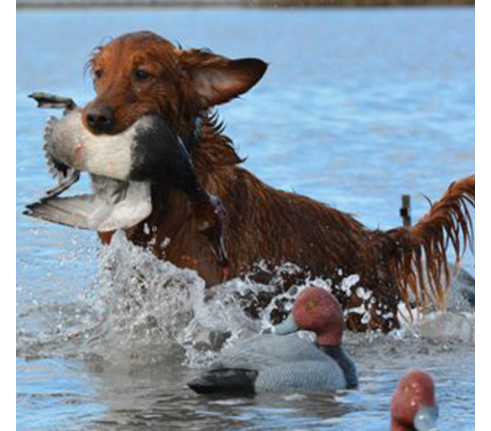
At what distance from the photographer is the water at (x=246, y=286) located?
8.02 meters

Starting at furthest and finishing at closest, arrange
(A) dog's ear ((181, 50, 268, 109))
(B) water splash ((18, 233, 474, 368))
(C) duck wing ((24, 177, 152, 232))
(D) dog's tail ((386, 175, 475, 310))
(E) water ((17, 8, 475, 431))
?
(D) dog's tail ((386, 175, 475, 310)) → (B) water splash ((18, 233, 474, 368)) → (A) dog's ear ((181, 50, 268, 109)) → (C) duck wing ((24, 177, 152, 232)) → (E) water ((17, 8, 475, 431))

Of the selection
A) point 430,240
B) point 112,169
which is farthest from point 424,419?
point 430,240

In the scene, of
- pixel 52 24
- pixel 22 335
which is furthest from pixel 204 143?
pixel 52 24

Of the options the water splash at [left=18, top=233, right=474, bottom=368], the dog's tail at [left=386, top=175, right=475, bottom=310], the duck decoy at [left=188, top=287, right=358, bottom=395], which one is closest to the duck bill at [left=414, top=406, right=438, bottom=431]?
the duck decoy at [left=188, top=287, right=358, bottom=395]

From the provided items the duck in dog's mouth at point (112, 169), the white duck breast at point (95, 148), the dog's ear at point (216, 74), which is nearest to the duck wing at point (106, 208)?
the duck in dog's mouth at point (112, 169)

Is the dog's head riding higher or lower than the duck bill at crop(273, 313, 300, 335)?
higher

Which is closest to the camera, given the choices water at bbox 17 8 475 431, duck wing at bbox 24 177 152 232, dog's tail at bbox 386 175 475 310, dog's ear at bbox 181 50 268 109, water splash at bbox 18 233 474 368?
water at bbox 17 8 475 431

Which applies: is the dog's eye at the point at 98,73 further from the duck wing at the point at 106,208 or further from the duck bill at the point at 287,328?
the duck bill at the point at 287,328

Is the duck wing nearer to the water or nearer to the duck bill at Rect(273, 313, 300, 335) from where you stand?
the water

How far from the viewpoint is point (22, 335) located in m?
9.70

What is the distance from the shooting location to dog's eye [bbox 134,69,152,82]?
8.46 meters

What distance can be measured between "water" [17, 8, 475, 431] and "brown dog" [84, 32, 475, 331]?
16cm
